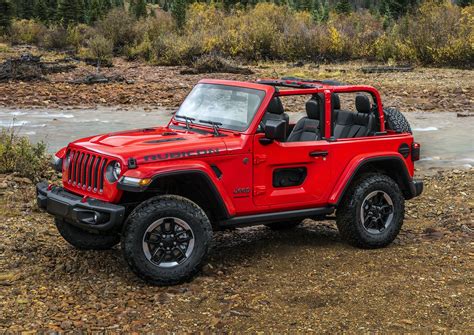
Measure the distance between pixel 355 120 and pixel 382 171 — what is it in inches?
25.7

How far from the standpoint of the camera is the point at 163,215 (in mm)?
5617

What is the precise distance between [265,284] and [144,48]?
25.9m

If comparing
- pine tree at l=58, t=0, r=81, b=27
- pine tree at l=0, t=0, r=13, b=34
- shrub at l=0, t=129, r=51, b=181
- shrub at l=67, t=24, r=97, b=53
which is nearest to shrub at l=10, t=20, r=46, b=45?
pine tree at l=0, t=0, r=13, b=34

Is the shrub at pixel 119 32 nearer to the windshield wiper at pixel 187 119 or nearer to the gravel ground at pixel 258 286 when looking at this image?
the gravel ground at pixel 258 286

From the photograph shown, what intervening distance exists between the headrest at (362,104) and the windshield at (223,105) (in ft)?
4.66

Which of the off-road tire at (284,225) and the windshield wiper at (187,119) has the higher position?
the windshield wiper at (187,119)

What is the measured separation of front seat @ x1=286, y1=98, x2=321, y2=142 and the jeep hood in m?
1.32

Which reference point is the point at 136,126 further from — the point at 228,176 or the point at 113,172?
the point at 113,172

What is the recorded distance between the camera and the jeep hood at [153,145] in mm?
5641

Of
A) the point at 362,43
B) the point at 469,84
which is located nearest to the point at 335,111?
the point at 469,84

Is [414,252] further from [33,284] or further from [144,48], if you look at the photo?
[144,48]

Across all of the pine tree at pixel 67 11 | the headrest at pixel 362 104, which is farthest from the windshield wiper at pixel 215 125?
the pine tree at pixel 67 11

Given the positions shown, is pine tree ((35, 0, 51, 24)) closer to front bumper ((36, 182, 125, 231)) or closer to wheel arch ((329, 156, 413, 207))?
wheel arch ((329, 156, 413, 207))

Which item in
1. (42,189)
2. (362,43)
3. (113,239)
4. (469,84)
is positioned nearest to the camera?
(42,189)
